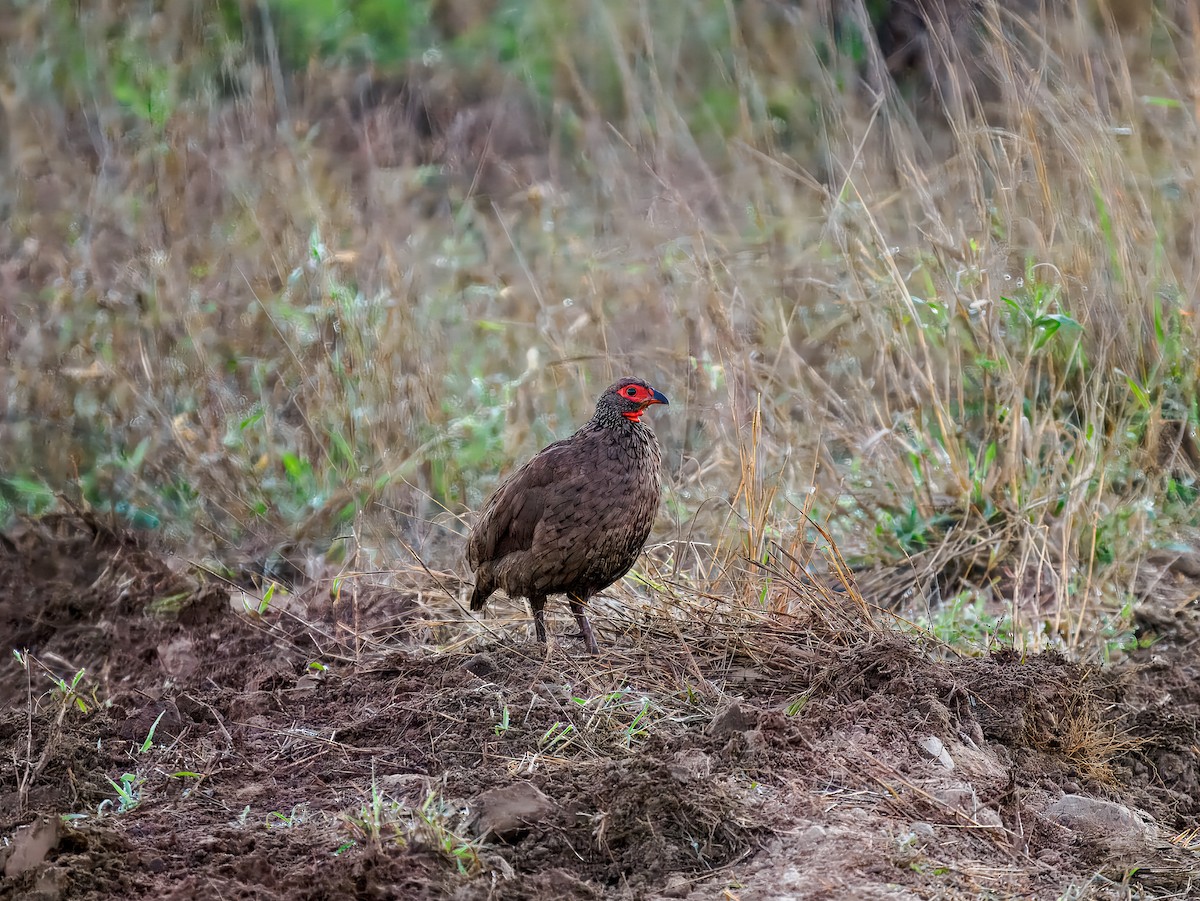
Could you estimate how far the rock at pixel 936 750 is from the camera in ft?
10.2

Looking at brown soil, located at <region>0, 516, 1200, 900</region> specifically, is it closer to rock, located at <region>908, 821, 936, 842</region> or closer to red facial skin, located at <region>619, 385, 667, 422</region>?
rock, located at <region>908, 821, 936, 842</region>

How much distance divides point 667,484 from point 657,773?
1892mm

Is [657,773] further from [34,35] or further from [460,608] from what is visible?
[34,35]

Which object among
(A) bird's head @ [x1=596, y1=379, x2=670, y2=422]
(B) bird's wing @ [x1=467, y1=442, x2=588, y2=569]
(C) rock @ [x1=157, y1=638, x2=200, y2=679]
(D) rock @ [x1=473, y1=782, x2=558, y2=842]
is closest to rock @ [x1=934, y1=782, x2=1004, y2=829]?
(D) rock @ [x1=473, y1=782, x2=558, y2=842]

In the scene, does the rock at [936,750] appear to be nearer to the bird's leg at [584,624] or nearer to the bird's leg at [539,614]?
the bird's leg at [584,624]

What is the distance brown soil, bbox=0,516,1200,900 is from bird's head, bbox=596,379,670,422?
67 centimetres

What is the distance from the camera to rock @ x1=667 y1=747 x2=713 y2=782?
2830 mm

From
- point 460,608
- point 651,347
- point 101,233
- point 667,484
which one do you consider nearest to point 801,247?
point 651,347

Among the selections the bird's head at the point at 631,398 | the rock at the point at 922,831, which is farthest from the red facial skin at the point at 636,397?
the rock at the point at 922,831

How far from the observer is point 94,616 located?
4.49 meters

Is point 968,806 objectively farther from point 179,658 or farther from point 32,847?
point 179,658

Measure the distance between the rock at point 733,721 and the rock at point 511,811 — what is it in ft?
1.59

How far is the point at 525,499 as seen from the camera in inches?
156

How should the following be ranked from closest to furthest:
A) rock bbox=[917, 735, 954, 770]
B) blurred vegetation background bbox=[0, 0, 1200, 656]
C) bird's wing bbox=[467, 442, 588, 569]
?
rock bbox=[917, 735, 954, 770], bird's wing bbox=[467, 442, 588, 569], blurred vegetation background bbox=[0, 0, 1200, 656]
